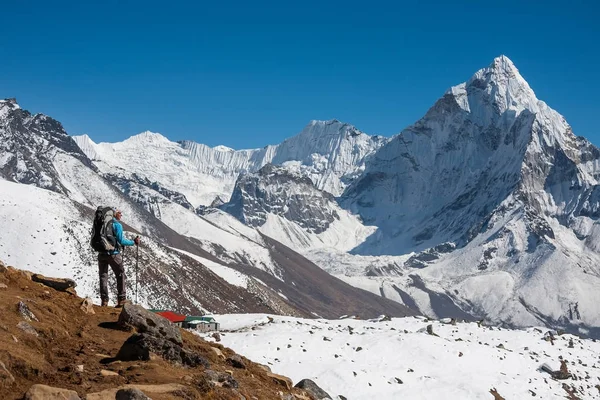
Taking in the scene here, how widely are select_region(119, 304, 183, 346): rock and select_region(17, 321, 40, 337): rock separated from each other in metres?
3.58

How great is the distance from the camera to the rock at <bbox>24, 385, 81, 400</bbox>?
13.9m

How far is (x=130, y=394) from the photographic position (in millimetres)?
14758

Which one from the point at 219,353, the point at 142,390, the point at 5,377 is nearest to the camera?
the point at 5,377

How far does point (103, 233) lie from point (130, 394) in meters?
11.4

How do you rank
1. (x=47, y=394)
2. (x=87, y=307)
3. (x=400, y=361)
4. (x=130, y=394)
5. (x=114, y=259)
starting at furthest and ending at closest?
(x=400, y=361) → (x=114, y=259) → (x=87, y=307) → (x=130, y=394) → (x=47, y=394)

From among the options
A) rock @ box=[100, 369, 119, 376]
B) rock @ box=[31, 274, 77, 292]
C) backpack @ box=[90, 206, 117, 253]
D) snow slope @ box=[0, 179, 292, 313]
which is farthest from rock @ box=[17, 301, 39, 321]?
snow slope @ box=[0, 179, 292, 313]

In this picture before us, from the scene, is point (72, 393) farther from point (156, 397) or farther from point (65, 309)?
point (65, 309)

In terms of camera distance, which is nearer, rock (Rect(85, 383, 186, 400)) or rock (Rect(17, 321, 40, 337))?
rock (Rect(85, 383, 186, 400))

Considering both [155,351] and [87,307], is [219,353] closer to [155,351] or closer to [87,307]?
[155,351]

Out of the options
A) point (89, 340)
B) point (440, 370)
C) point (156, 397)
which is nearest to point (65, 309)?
point (89, 340)

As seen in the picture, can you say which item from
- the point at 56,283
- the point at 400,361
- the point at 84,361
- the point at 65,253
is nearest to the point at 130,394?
the point at 84,361

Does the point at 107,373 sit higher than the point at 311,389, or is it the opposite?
the point at 311,389

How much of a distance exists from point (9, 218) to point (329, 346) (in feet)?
364

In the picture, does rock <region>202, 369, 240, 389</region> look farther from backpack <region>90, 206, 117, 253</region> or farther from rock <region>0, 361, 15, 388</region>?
backpack <region>90, 206, 117, 253</region>
